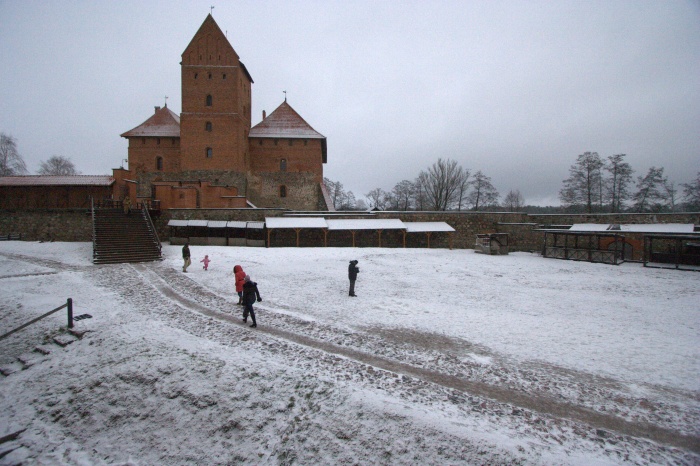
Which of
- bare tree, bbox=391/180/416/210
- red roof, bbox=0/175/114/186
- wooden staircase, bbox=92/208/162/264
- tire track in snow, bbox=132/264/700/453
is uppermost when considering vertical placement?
bare tree, bbox=391/180/416/210

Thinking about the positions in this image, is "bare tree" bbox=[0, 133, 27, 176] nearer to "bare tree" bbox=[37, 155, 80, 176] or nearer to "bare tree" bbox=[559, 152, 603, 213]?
"bare tree" bbox=[37, 155, 80, 176]

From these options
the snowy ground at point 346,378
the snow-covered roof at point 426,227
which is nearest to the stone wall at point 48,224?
the snowy ground at point 346,378

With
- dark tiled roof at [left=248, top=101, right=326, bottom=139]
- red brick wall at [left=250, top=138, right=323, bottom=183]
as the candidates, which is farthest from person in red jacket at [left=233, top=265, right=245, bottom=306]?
dark tiled roof at [left=248, top=101, right=326, bottom=139]

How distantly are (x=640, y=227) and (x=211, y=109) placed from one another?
118 feet

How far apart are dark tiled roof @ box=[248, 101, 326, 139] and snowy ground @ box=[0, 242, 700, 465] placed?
23.8 metres

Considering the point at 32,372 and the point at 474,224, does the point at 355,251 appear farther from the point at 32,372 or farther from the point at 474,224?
→ the point at 32,372

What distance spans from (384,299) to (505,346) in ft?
13.9

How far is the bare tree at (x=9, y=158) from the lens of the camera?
35.2 metres

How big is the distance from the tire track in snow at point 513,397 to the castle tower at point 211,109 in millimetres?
25256

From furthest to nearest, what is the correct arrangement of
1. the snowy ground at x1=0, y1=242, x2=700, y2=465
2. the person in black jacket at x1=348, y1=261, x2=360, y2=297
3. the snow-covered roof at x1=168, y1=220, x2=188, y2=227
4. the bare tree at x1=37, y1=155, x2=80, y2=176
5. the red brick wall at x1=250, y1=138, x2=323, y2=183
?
1. the bare tree at x1=37, y1=155, x2=80, y2=176
2. the red brick wall at x1=250, y1=138, x2=323, y2=183
3. the snow-covered roof at x1=168, y1=220, x2=188, y2=227
4. the person in black jacket at x1=348, y1=261, x2=360, y2=297
5. the snowy ground at x1=0, y1=242, x2=700, y2=465

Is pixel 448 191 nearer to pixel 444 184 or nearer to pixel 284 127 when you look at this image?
pixel 444 184

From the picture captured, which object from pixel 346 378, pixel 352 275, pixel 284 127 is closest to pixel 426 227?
pixel 352 275

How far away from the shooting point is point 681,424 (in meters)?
4.54

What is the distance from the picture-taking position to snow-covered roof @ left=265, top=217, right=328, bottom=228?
21.9 metres
